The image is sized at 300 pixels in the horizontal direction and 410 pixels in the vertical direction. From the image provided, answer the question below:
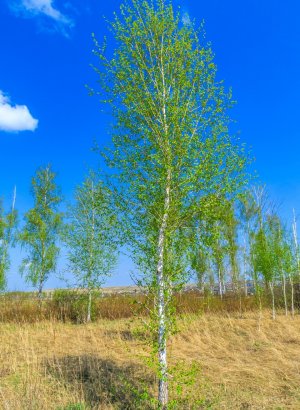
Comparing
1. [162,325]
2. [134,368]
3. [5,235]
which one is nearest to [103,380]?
[134,368]

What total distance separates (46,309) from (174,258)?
15.8 meters

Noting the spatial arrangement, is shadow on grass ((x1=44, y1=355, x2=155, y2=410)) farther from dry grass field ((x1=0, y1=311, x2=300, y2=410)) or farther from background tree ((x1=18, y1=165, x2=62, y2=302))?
background tree ((x1=18, y1=165, x2=62, y2=302))

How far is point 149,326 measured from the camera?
743cm

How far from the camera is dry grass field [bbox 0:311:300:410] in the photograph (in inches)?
330

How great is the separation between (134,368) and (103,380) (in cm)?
128

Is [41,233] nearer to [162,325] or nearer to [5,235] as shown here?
[5,235]

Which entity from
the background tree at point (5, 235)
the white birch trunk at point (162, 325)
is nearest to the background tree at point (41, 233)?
the background tree at point (5, 235)

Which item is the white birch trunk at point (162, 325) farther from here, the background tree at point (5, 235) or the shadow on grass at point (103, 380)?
the background tree at point (5, 235)

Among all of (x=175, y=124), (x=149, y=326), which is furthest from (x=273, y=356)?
(x=175, y=124)

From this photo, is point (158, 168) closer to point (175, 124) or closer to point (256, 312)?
point (175, 124)

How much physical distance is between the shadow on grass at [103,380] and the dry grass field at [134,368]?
0.9 inches

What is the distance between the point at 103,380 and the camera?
9.80 m

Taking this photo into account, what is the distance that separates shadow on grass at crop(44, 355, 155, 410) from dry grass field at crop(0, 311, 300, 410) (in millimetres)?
24

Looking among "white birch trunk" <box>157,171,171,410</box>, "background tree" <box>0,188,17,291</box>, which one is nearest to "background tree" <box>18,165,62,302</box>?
"background tree" <box>0,188,17,291</box>
